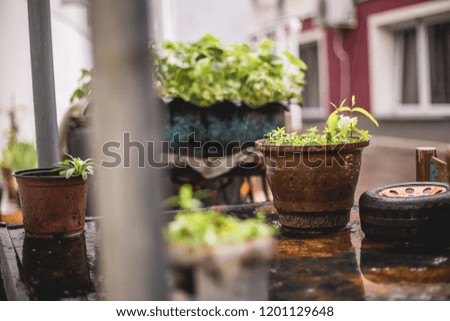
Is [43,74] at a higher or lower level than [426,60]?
lower

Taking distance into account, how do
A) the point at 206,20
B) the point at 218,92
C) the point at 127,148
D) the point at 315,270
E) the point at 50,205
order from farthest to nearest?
the point at 206,20, the point at 218,92, the point at 50,205, the point at 315,270, the point at 127,148

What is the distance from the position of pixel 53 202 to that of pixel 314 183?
30.8 inches

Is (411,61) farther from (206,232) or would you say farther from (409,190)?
(206,232)

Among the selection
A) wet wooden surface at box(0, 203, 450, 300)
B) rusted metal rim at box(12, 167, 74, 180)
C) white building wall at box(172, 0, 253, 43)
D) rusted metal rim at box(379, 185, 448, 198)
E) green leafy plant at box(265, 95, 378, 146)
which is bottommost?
wet wooden surface at box(0, 203, 450, 300)

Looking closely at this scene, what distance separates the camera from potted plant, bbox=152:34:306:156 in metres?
2.69

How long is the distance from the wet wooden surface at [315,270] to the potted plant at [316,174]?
0.20 feet

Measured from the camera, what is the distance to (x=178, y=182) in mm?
2846

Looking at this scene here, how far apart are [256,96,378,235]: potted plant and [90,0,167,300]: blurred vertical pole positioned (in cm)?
88

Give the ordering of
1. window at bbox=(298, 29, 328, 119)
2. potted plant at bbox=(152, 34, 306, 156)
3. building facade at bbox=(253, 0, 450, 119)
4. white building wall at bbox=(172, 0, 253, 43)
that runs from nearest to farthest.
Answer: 1. potted plant at bbox=(152, 34, 306, 156)
2. white building wall at bbox=(172, 0, 253, 43)
3. building facade at bbox=(253, 0, 450, 119)
4. window at bbox=(298, 29, 328, 119)

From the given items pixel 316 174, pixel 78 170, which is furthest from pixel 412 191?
pixel 78 170

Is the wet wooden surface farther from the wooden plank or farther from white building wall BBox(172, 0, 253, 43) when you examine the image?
white building wall BBox(172, 0, 253, 43)

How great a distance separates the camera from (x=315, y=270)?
4.27 ft

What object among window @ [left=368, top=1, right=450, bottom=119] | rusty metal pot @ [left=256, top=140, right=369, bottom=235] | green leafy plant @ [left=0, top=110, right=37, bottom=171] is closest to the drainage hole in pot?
rusty metal pot @ [left=256, top=140, right=369, bottom=235]
